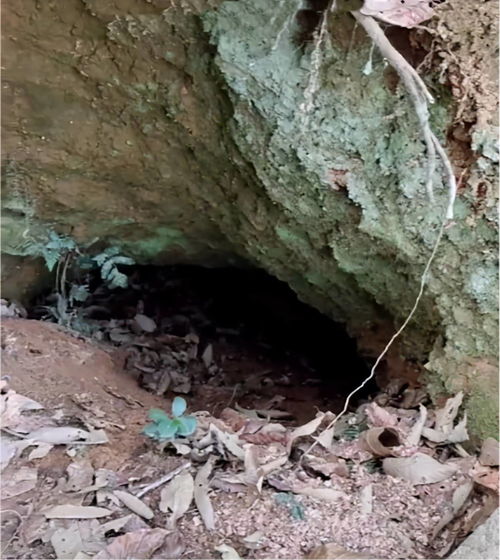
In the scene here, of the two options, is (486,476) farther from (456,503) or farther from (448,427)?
(448,427)

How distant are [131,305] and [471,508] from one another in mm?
2191

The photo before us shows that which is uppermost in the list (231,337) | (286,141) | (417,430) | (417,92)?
(417,92)

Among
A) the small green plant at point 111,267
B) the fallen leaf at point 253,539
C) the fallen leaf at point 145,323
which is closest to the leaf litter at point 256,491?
the fallen leaf at point 253,539

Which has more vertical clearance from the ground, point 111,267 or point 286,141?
point 286,141

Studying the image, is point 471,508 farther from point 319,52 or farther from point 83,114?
point 83,114

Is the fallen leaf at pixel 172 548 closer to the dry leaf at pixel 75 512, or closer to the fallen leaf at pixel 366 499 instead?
the dry leaf at pixel 75 512

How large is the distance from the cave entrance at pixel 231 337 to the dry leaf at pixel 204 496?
867 mm

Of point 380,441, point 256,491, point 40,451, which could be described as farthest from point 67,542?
point 380,441

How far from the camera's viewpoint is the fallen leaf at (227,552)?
1.35 metres

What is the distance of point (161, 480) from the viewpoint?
61.9 inches

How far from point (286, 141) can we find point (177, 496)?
42.9 inches

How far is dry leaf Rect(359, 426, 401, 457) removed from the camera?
5.56ft

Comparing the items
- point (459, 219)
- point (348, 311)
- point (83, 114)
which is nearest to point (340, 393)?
point (348, 311)

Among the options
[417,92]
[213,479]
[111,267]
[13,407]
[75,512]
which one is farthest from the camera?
[111,267]
